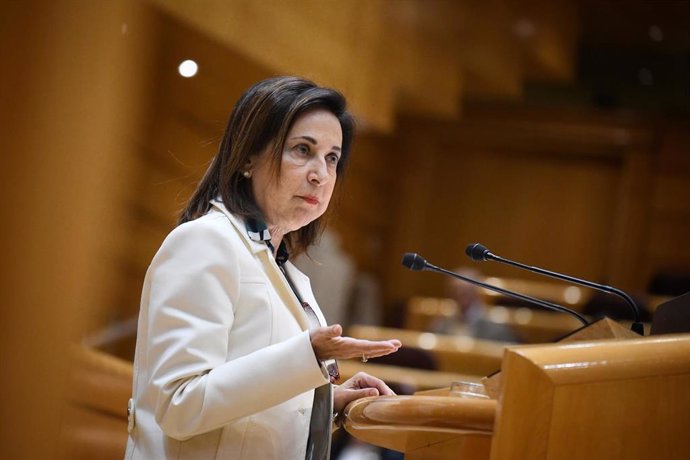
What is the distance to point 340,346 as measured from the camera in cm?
140

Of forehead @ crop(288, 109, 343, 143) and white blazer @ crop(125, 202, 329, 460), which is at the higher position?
forehead @ crop(288, 109, 343, 143)

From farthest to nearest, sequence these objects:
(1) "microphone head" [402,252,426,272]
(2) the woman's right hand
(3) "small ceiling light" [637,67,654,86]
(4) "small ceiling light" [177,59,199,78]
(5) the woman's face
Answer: (3) "small ceiling light" [637,67,654,86], (4) "small ceiling light" [177,59,199,78], (1) "microphone head" [402,252,426,272], (5) the woman's face, (2) the woman's right hand

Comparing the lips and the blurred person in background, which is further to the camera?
the blurred person in background

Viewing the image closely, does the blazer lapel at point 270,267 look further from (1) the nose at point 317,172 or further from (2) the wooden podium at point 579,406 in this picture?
(2) the wooden podium at point 579,406

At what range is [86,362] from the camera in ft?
9.93

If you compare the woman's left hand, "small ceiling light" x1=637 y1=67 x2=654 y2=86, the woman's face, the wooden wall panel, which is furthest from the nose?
"small ceiling light" x1=637 y1=67 x2=654 y2=86

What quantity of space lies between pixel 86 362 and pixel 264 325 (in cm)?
163

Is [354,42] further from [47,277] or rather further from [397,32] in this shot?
[47,277]

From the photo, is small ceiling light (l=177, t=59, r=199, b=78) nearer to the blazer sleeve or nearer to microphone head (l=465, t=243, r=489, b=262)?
microphone head (l=465, t=243, r=489, b=262)

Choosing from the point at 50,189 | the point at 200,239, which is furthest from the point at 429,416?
the point at 50,189

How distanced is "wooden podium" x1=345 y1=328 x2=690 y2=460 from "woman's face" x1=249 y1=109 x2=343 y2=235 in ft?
1.29

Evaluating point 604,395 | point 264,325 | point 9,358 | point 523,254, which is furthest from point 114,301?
point 523,254

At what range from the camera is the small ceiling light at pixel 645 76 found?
8.27 meters

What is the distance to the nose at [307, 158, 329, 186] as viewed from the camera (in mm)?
1675
